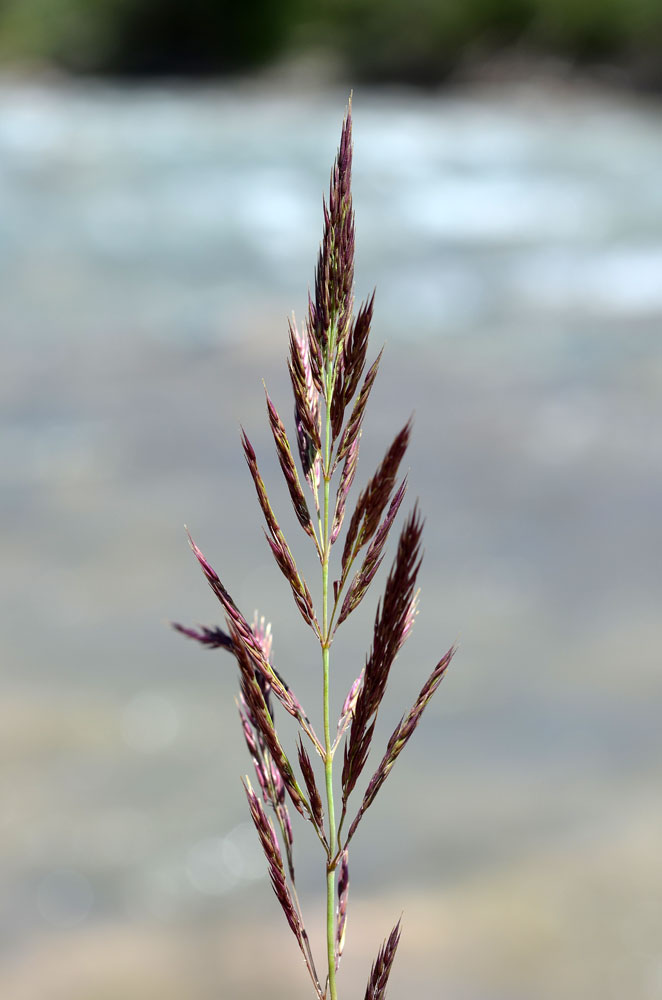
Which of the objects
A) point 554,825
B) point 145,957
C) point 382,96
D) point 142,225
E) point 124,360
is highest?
point 382,96

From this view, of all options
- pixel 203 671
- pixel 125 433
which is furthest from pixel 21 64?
pixel 203 671

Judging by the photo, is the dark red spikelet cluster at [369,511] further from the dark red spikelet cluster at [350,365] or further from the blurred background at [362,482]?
the blurred background at [362,482]

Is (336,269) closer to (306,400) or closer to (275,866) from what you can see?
(306,400)

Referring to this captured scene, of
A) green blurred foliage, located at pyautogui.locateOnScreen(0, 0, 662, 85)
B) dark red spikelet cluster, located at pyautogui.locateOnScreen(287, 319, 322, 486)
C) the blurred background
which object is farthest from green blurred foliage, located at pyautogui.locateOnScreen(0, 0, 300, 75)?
dark red spikelet cluster, located at pyautogui.locateOnScreen(287, 319, 322, 486)

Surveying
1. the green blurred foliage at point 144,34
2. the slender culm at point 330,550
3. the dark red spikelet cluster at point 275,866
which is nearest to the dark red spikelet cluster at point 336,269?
the slender culm at point 330,550

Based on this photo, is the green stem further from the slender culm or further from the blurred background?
the blurred background

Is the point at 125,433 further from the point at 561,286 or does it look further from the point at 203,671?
the point at 561,286
